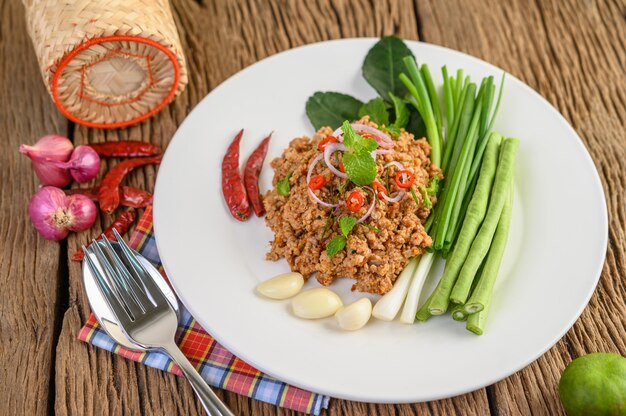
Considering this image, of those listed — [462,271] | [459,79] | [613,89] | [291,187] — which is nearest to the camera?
[462,271]

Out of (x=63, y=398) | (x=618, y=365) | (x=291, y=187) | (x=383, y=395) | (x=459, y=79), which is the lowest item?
(x=63, y=398)

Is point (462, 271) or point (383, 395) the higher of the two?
point (462, 271)

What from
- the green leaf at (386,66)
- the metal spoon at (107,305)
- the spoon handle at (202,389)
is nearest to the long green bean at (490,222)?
the green leaf at (386,66)

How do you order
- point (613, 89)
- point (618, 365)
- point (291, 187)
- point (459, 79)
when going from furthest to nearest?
1. point (613, 89)
2. point (459, 79)
3. point (291, 187)
4. point (618, 365)

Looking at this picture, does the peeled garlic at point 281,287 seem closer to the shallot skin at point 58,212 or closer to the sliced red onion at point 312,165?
the sliced red onion at point 312,165

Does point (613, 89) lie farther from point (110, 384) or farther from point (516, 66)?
point (110, 384)

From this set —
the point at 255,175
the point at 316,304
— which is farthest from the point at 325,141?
the point at 316,304

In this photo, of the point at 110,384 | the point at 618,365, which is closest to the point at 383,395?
the point at 618,365

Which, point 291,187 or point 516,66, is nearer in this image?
point 291,187
